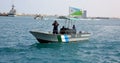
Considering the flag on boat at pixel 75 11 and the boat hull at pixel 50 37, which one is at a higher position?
the flag on boat at pixel 75 11

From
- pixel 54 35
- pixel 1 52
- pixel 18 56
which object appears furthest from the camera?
pixel 54 35

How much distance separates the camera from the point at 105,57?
23094 mm

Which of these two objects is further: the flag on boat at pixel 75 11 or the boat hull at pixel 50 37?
the flag on boat at pixel 75 11

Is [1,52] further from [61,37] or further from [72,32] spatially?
[72,32]

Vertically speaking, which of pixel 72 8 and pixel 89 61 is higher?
pixel 72 8

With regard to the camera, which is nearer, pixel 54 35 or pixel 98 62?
pixel 98 62

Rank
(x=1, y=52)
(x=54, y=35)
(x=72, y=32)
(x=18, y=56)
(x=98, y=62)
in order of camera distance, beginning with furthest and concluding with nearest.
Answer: (x=72, y=32), (x=54, y=35), (x=1, y=52), (x=18, y=56), (x=98, y=62)

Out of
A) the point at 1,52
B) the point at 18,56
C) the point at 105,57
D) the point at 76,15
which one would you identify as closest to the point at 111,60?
the point at 105,57

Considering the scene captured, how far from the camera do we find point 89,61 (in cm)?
2098

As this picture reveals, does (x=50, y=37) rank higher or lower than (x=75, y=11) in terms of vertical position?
lower

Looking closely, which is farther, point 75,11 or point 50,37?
point 75,11

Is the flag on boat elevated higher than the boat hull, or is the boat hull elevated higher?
the flag on boat

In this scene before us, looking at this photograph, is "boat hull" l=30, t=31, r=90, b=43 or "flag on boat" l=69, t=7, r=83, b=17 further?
"flag on boat" l=69, t=7, r=83, b=17

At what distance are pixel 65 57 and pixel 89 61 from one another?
2.24 m
